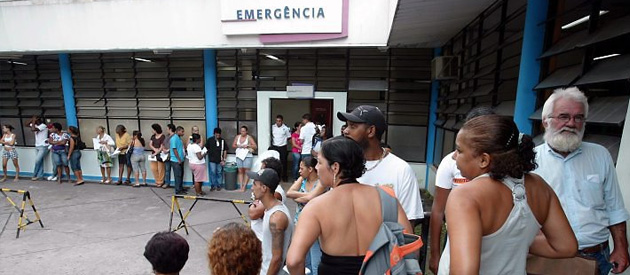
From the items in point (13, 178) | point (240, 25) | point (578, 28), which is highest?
point (240, 25)

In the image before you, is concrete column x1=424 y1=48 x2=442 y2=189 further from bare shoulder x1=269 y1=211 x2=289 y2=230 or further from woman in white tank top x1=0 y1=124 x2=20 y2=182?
woman in white tank top x1=0 y1=124 x2=20 y2=182

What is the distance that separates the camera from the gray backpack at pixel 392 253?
1550mm

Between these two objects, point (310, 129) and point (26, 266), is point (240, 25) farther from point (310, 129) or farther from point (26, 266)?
point (26, 266)

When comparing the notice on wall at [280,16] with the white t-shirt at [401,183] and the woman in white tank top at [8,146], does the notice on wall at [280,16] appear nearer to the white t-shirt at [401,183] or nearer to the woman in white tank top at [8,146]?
the white t-shirt at [401,183]

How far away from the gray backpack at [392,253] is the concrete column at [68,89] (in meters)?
10.7

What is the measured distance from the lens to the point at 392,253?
5.10 ft

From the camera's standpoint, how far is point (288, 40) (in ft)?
22.4

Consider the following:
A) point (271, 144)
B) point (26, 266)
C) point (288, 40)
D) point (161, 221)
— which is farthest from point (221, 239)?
point (271, 144)

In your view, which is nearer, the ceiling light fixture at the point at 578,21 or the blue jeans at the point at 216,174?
the ceiling light fixture at the point at 578,21

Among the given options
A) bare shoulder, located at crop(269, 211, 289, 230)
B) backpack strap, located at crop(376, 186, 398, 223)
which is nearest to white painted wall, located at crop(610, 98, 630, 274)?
backpack strap, located at crop(376, 186, 398, 223)

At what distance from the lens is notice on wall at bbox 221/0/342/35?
6.54m

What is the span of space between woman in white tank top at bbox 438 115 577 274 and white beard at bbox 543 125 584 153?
0.87 meters

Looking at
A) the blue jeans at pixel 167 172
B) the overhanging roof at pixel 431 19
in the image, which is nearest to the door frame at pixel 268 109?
the overhanging roof at pixel 431 19

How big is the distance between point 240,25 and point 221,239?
6174mm
